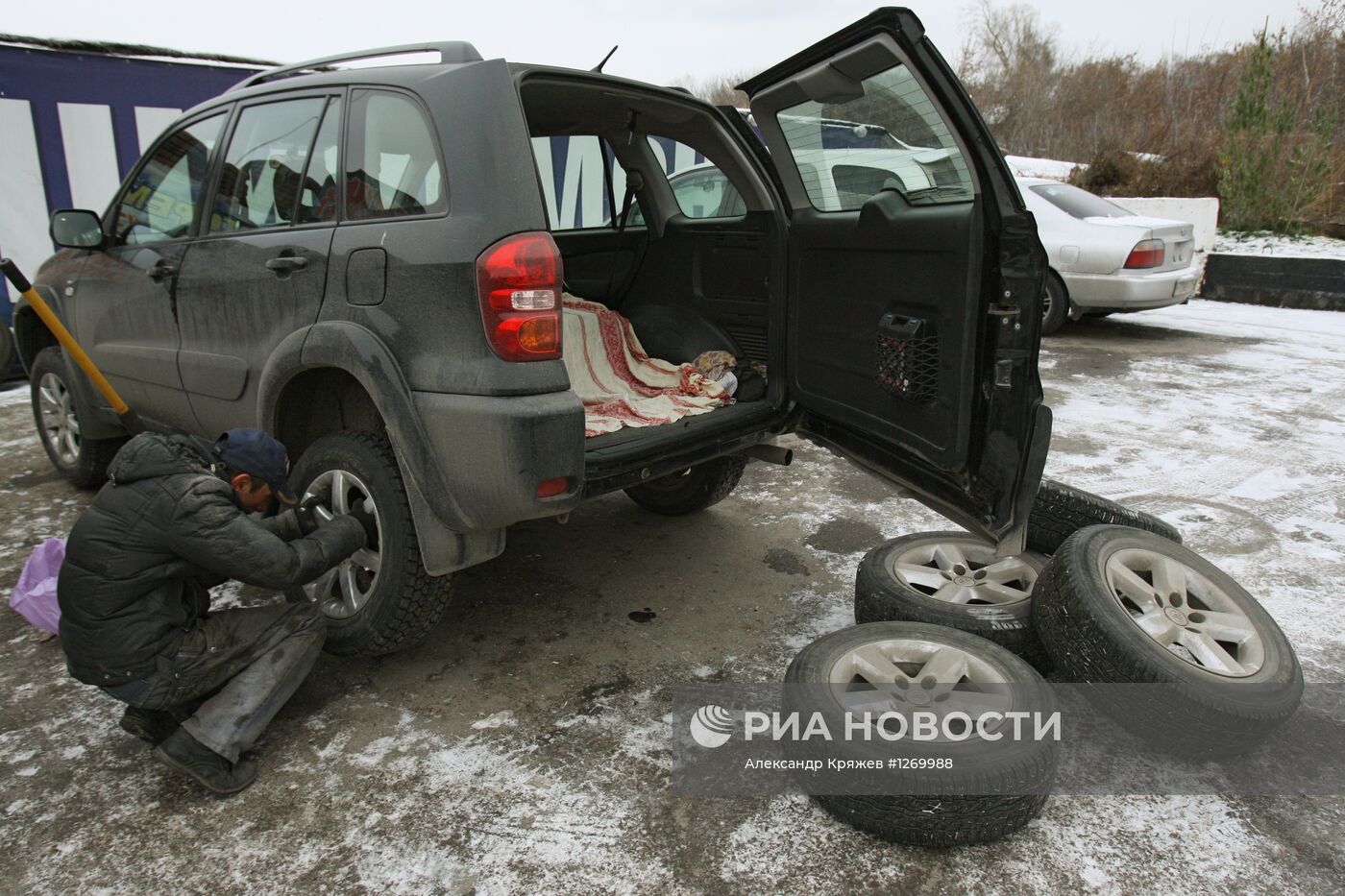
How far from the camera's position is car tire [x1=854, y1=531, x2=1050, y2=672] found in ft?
8.83

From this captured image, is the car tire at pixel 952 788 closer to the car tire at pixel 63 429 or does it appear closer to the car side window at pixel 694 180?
the car side window at pixel 694 180

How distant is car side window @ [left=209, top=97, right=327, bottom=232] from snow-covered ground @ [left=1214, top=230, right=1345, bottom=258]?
1192cm

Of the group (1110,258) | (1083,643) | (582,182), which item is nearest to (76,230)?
(582,182)

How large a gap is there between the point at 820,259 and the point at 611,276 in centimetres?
147

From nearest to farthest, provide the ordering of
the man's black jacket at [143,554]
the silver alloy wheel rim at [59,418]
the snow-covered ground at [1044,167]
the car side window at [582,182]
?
the man's black jacket at [143,554] → the car side window at [582,182] → the silver alloy wheel rim at [59,418] → the snow-covered ground at [1044,167]

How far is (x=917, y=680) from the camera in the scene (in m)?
2.32

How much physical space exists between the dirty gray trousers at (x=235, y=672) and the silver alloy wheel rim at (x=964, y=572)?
1.95 m

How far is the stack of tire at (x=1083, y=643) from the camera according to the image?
6.70 feet

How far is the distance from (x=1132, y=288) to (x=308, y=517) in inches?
304

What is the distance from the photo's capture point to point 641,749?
246cm

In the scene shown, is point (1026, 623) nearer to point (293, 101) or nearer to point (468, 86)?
point (468, 86)

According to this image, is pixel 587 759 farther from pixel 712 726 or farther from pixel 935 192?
pixel 935 192

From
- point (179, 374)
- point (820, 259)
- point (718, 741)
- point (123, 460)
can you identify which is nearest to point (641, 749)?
point (718, 741)

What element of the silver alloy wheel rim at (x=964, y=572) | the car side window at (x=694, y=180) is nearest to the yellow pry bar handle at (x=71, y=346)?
the car side window at (x=694, y=180)
